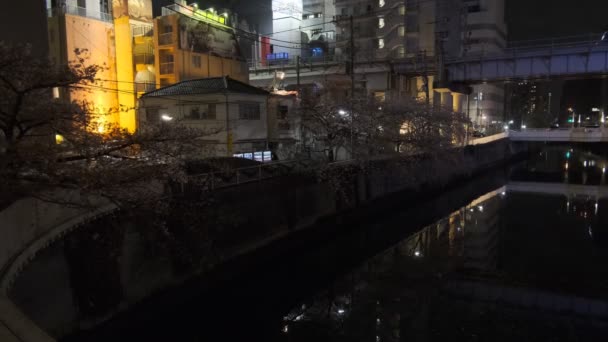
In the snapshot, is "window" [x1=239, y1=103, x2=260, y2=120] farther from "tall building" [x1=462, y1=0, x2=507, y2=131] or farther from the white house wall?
"tall building" [x1=462, y1=0, x2=507, y2=131]

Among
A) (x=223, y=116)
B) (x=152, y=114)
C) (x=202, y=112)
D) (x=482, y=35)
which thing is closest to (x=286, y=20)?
(x=482, y=35)

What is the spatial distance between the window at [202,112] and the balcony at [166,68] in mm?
8364

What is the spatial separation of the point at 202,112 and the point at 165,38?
33.7ft

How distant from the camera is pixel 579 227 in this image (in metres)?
24.1

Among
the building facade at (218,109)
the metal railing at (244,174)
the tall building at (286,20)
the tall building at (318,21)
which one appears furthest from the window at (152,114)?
the tall building at (286,20)

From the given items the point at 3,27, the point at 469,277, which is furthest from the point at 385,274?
the point at 3,27

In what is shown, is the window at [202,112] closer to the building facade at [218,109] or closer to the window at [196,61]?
the building facade at [218,109]

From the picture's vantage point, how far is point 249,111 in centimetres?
2708

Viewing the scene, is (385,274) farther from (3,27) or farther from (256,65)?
(256,65)

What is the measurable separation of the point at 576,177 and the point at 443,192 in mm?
20904

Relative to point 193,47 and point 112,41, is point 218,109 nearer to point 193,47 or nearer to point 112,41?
point 193,47

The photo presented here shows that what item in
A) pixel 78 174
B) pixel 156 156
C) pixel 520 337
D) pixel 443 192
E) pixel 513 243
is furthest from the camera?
pixel 443 192

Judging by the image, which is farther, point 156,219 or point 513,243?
point 513,243

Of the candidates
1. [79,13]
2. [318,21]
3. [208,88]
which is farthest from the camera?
[318,21]
